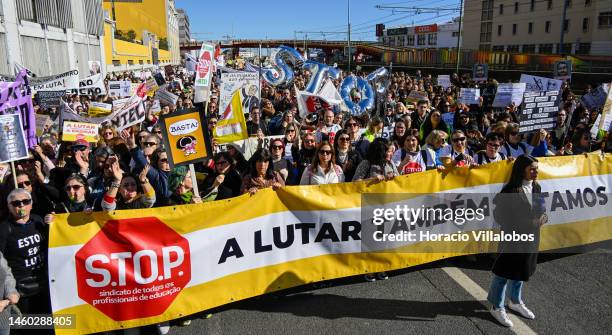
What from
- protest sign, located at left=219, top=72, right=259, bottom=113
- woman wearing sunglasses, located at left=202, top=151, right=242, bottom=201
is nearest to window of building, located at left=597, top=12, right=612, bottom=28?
protest sign, located at left=219, top=72, right=259, bottom=113

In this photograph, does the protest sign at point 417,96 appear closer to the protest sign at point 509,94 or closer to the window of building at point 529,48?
the protest sign at point 509,94

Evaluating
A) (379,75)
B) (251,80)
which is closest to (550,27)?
(379,75)

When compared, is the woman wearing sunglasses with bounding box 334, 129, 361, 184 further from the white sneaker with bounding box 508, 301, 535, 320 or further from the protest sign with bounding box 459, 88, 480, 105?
the protest sign with bounding box 459, 88, 480, 105

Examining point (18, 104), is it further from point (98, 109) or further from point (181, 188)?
point (98, 109)

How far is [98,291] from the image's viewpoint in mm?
3652

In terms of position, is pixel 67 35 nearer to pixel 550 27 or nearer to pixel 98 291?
pixel 98 291

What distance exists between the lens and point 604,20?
42125 mm

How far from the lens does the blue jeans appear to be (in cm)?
404

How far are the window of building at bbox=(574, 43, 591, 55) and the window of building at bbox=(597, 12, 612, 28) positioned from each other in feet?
7.03

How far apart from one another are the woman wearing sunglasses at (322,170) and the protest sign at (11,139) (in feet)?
9.55

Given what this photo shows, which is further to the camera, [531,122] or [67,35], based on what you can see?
[67,35]

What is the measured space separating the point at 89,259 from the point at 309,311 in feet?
6.86

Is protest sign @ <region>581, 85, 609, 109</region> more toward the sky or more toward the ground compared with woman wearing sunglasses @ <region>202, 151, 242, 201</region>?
more toward the sky

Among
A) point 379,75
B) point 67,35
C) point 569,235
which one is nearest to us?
point 569,235
